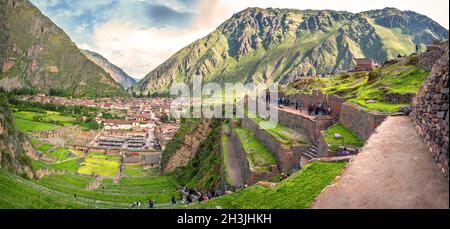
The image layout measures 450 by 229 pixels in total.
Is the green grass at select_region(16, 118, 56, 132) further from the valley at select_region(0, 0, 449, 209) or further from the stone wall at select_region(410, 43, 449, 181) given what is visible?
the stone wall at select_region(410, 43, 449, 181)

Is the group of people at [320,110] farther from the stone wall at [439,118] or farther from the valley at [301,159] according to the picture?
the stone wall at [439,118]

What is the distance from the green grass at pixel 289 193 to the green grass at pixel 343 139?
13.7ft

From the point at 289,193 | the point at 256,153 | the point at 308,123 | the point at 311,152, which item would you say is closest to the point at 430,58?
the point at 308,123

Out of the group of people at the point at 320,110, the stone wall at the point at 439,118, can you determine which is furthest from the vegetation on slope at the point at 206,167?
the stone wall at the point at 439,118

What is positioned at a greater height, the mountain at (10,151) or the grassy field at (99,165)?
the mountain at (10,151)

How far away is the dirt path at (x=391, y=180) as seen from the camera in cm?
773

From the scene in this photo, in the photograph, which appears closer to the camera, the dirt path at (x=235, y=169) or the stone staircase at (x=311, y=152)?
the stone staircase at (x=311, y=152)

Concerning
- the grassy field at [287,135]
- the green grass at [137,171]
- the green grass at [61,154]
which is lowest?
the green grass at [137,171]

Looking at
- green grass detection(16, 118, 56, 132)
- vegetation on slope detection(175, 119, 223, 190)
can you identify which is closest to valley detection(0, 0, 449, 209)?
vegetation on slope detection(175, 119, 223, 190)

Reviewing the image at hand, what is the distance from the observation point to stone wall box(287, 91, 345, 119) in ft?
95.7

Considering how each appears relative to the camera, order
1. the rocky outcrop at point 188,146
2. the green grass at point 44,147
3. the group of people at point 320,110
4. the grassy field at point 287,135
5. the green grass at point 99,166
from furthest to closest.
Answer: the green grass at point 44,147
the green grass at point 99,166
the rocky outcrop at point 188,146
the group of people at point 320,110
the grassy field at point 287,135

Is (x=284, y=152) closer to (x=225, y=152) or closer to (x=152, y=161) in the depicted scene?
(x=225, y=152)

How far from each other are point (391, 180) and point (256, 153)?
64.5ft
